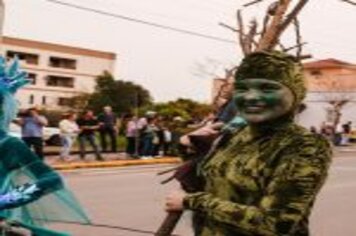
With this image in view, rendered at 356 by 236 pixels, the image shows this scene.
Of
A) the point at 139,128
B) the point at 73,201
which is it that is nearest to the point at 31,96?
the point at 139,128

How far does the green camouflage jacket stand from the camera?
244 centimetres

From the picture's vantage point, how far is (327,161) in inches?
99.3

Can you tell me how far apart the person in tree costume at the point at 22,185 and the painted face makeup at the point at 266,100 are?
1220 mm

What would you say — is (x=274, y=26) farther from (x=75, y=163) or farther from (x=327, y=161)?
(x=75, y=163)

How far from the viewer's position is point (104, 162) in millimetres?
19688

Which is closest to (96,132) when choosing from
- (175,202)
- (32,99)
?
(175,202)

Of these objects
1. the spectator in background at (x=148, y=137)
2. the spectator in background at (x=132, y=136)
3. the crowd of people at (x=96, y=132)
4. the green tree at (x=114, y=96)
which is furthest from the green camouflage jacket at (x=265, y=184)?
the green tree at (x=114, y=96)

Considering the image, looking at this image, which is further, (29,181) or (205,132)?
(29,181)

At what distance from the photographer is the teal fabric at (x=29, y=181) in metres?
3.60

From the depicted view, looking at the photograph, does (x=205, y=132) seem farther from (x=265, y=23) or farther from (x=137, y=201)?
(x=137, y=201)

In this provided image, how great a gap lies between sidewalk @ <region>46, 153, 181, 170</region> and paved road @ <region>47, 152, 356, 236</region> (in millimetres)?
546

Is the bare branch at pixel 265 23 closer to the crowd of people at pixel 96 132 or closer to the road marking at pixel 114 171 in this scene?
the crowd of people at pixel 96 132

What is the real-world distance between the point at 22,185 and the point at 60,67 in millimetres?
88689

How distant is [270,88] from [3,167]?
57.9 inches
